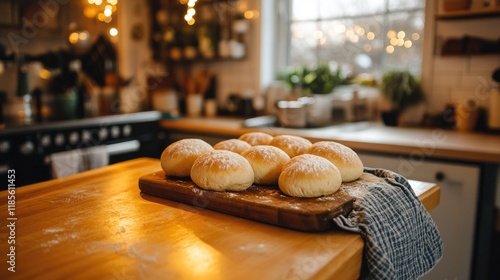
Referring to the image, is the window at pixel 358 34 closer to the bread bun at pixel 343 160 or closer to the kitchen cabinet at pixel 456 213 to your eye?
the kitchen cabinet at pixel 456 213

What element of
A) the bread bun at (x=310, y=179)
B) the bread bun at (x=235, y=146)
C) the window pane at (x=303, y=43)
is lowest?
the bread bun at (x=310, y=179)

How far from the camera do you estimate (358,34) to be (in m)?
3.39

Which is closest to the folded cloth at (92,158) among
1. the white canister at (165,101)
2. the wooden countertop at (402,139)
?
the wooden countertop at (402,139)

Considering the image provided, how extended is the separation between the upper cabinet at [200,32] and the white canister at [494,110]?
1.96 metres

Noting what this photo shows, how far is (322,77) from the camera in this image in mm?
3373

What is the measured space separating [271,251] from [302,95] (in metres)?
2.65

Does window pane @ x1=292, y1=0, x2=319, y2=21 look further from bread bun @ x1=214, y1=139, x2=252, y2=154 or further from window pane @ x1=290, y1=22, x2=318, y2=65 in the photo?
bread bun @ x1=214, y1=139, x2=252, y2=154

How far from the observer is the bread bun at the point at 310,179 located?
1.06 meters

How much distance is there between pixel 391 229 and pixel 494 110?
204 centimetres

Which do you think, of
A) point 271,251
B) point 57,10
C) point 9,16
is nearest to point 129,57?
point 57,10

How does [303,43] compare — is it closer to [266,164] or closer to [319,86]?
[319,86]

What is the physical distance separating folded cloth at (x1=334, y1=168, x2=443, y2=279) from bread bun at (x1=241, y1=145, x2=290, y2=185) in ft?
0.61

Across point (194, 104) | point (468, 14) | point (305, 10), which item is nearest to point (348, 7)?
point (305, 10)

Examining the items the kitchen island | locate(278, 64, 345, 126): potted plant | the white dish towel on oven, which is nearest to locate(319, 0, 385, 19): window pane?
locate(278, 64, 345, 126): potted plant
